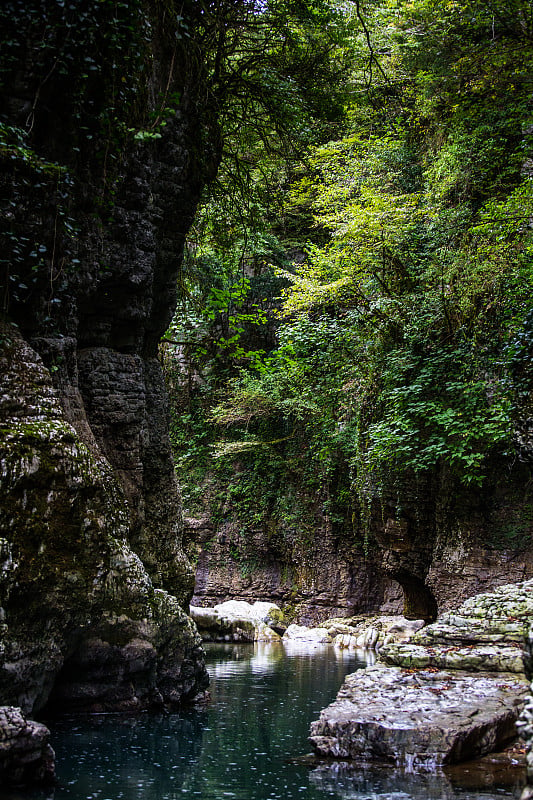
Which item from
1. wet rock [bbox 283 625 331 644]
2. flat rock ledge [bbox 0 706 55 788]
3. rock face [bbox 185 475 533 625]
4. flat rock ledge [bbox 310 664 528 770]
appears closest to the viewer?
flat rock ledge [bbox 0 706 55 788]

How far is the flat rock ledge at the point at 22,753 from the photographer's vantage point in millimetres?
4305

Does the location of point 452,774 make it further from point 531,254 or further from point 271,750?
point 531,254

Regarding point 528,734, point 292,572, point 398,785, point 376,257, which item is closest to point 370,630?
point 292,572

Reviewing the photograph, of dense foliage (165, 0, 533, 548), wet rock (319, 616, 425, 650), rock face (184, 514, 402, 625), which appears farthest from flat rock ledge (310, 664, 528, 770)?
rock face (184, 514, 402, 625)

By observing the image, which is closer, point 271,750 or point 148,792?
point 148,792

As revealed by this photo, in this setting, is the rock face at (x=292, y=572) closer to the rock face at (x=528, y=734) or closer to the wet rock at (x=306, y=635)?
the wet rock at (x=306, y=635)

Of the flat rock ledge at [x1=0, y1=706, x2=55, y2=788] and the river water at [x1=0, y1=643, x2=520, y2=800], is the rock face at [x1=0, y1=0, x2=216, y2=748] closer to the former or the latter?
the river water at [x1=0, y1=643, x2=520, y2=800]

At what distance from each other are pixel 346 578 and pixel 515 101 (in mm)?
11559

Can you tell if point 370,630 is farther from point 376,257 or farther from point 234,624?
point 376,257

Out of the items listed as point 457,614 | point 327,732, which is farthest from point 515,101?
point 327,732

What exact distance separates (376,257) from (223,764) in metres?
11.7

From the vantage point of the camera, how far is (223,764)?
542 centimetres

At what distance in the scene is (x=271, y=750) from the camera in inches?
231

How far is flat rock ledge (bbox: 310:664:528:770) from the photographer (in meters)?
5.23
